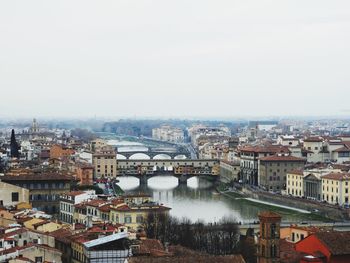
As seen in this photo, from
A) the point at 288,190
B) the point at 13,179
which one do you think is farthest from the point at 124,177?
the point at 13,179

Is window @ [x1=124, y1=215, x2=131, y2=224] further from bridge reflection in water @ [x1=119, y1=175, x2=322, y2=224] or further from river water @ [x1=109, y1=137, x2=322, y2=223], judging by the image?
river water @ [x1=109, y1=137, x2=322, y2=223]

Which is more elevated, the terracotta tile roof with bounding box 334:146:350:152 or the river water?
the terracotta tile roof with bounding box 334:146:350:152

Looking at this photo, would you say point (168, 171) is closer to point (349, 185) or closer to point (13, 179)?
point (349, 185)

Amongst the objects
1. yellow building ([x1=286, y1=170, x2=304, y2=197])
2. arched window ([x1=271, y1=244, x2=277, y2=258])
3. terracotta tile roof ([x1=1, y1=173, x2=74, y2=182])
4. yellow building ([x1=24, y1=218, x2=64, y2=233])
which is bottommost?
yellow building ([x1=286, y1=170, x2=304, y2=197])

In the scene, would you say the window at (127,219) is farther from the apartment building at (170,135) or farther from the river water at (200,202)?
the apartment building at (170,135)

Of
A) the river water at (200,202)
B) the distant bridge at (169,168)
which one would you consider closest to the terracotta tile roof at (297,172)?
the river water at (200,202)

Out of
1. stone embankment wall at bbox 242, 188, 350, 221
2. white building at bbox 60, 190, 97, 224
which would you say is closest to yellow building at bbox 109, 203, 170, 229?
white building at bbox 60, 190, 97, 224
